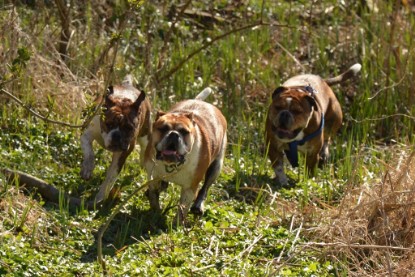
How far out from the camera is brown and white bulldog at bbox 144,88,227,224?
8664 mm

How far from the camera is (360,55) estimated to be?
13688 mm

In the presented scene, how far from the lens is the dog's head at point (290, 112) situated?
10781 millimetres

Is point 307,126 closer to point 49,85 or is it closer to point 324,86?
point 324,86

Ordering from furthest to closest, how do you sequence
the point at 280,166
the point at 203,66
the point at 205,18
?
the point at 205,18 < the point at 203,66 < the point at 280,166

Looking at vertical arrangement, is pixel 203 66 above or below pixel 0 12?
below

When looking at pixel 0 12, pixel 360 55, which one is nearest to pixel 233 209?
pixel 0 12

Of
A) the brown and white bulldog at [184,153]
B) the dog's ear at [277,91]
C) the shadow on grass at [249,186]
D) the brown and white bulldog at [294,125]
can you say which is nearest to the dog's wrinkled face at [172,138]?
the brown and white bulldog at [184,153]

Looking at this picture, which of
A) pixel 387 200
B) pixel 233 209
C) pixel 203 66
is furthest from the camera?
pixel 203 66

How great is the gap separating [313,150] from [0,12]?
3.38 m

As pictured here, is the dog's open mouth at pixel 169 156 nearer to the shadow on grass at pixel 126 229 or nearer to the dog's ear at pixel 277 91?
the shadow on grass at pixel 126 229

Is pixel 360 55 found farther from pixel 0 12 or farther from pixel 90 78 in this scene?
pixel 0 12

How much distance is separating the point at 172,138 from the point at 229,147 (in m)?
2.84

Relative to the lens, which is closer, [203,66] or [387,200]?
[387,200]

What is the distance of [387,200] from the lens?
840cm
